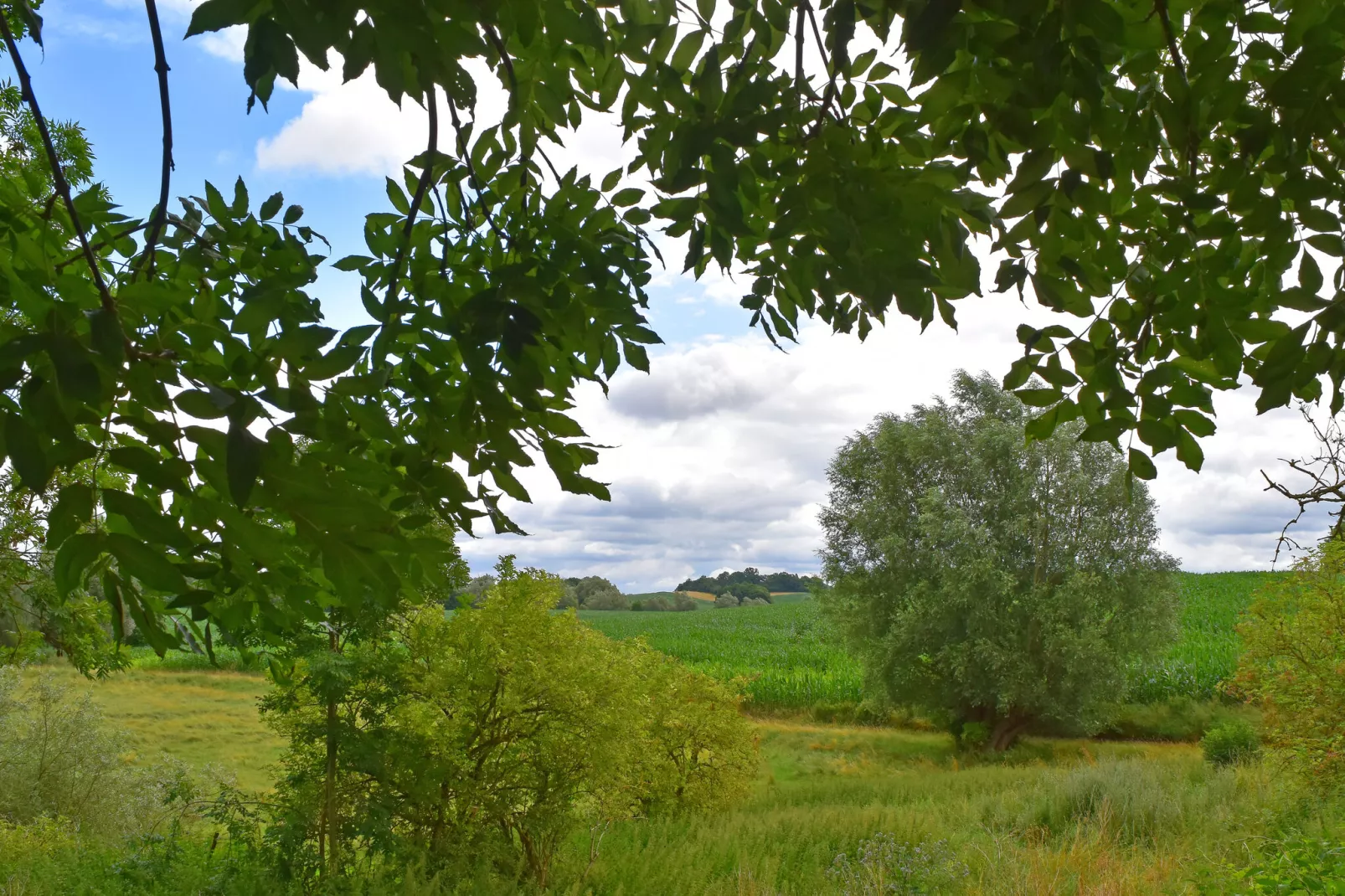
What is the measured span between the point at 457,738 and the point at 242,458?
6.51 m

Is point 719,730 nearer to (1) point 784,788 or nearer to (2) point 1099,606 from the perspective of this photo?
(1) point 784,788

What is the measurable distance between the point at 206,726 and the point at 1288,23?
25172 mm

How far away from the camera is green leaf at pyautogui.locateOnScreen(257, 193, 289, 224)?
8.57 ft

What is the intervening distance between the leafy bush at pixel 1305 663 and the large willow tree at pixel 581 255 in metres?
9.08

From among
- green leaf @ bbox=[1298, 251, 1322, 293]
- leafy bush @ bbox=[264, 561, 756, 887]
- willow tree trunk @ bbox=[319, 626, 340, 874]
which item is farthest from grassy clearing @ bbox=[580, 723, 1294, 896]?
green leaf @ bbox=[1298, 251, 1322, 293]

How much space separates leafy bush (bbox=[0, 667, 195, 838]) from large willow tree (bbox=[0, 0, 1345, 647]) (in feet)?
38.2

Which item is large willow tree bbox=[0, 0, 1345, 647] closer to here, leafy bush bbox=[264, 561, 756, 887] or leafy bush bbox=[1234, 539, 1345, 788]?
leafy bush bbox=[264, 561, 756, 887]

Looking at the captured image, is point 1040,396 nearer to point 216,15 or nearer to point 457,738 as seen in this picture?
point 216,15

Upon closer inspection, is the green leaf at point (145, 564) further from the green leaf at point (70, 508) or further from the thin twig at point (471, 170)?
the thin twig at point (471, 170)

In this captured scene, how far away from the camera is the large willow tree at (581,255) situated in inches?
50.1

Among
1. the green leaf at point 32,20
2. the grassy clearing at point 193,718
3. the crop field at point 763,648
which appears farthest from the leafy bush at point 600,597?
the green leaf at point 32,20

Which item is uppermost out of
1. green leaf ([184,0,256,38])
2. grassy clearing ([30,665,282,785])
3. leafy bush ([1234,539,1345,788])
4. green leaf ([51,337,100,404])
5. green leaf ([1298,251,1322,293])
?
green leaf ([184,0,256,38])

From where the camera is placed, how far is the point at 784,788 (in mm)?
15422

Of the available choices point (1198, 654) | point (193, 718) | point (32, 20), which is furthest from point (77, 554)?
point (1198, 654)
